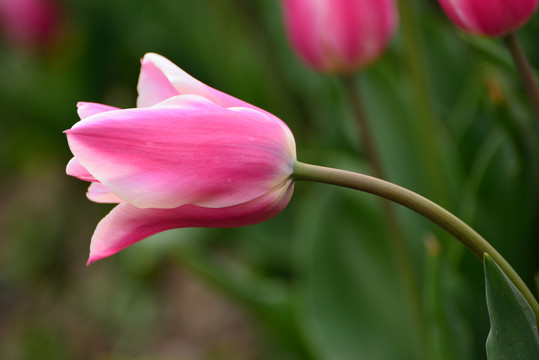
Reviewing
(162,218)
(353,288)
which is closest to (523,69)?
(162,218)

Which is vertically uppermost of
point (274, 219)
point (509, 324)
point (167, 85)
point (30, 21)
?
point (167, 85)

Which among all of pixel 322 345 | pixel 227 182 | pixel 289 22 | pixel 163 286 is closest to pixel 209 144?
pixel 227 182

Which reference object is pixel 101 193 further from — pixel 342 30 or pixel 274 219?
pixel 274 219

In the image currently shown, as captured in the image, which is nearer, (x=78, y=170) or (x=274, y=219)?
(x=78, y=170)

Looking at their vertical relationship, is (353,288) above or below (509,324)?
below

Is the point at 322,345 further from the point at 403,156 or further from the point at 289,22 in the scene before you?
the point at 289,22

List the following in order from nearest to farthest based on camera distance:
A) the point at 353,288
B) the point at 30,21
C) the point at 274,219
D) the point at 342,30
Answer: the point at 342,30 → the point at 353,288 → the point at 274,219 → the point at 30,21

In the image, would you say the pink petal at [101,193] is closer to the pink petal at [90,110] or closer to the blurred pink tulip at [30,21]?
the pink petal at [90,110]

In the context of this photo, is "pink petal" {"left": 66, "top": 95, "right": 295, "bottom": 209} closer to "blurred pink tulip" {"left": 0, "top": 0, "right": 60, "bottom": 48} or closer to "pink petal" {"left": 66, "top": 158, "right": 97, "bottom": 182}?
"pink petal" {"left": 66, "top": 158, "right": 97, "bottom": 182}

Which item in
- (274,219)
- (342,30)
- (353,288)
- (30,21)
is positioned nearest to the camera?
(342,30)
